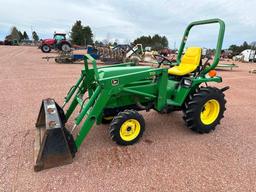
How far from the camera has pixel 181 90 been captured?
3.23 meters

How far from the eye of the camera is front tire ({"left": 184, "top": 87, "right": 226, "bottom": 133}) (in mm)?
3125

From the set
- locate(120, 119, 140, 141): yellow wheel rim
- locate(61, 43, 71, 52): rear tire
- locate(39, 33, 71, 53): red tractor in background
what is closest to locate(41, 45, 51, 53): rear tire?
locate(39, 33, 71, 53): red tractor in background

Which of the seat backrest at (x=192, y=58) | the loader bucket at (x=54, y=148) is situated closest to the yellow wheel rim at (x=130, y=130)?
the loader bucket at (x=54, y=148)

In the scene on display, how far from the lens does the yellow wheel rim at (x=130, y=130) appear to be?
109 inches

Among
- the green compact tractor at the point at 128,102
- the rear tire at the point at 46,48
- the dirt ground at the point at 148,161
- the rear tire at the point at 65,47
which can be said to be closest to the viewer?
the dirt ground at the point at 148,161

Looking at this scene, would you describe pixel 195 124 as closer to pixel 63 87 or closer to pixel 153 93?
pixel 153 93

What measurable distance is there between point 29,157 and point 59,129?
2.30 ft

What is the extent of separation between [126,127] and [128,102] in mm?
476

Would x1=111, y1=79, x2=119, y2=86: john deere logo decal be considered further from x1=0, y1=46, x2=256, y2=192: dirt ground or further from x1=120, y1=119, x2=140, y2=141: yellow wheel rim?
x1=0, y1=46, x2=256, y2=192: dirt ground

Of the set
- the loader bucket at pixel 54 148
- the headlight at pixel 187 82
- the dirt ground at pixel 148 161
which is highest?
the headlight at pixel 187 82

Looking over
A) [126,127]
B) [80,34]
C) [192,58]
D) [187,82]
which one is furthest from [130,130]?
[80,34]

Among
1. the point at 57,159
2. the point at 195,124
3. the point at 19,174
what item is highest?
the point at 195,124

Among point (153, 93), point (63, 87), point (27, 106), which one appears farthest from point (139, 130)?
point (63, 87)

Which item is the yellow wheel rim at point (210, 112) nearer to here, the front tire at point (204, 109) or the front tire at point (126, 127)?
the front tire at point (204, 109)
